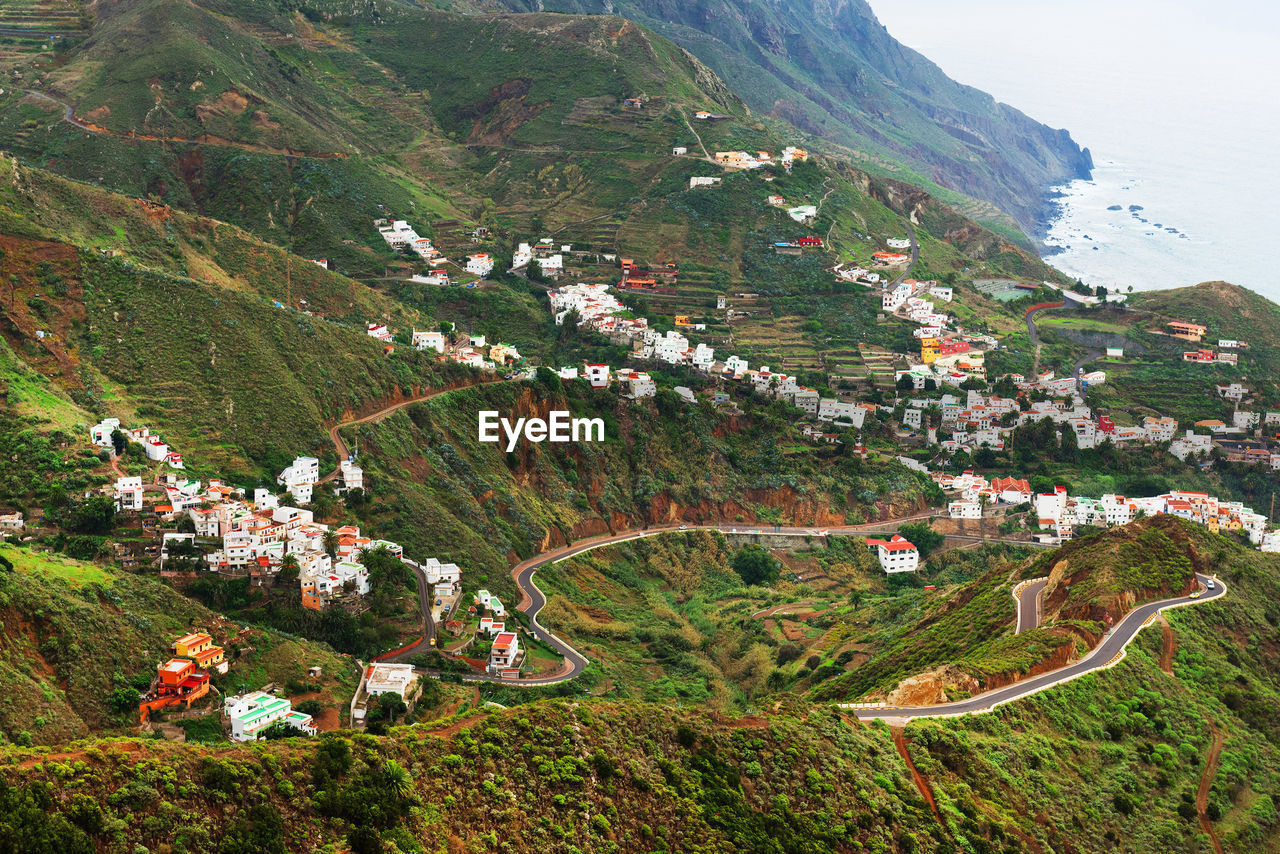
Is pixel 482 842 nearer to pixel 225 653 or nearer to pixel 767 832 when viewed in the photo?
pixel 767 832

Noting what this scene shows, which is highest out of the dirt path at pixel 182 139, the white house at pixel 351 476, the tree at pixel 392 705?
the dirt path at pixel 182 139

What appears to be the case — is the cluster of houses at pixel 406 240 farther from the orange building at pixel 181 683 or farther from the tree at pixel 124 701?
the tree at pixel 124 701

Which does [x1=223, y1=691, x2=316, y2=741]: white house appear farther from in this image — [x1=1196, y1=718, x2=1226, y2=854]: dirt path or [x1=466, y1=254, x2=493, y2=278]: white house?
[x1=466, y1=254, x2=493, y2=278]: white house

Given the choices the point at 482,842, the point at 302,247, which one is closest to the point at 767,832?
the point at 482,842

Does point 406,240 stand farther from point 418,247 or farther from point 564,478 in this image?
point 564,478

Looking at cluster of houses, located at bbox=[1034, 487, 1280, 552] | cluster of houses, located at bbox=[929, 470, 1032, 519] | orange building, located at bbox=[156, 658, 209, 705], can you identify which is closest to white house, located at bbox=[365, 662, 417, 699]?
orange building, located at bbox=[156, 658, 209, 705]

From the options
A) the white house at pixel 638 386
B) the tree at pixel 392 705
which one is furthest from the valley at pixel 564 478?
the tree at pixel 392 705
